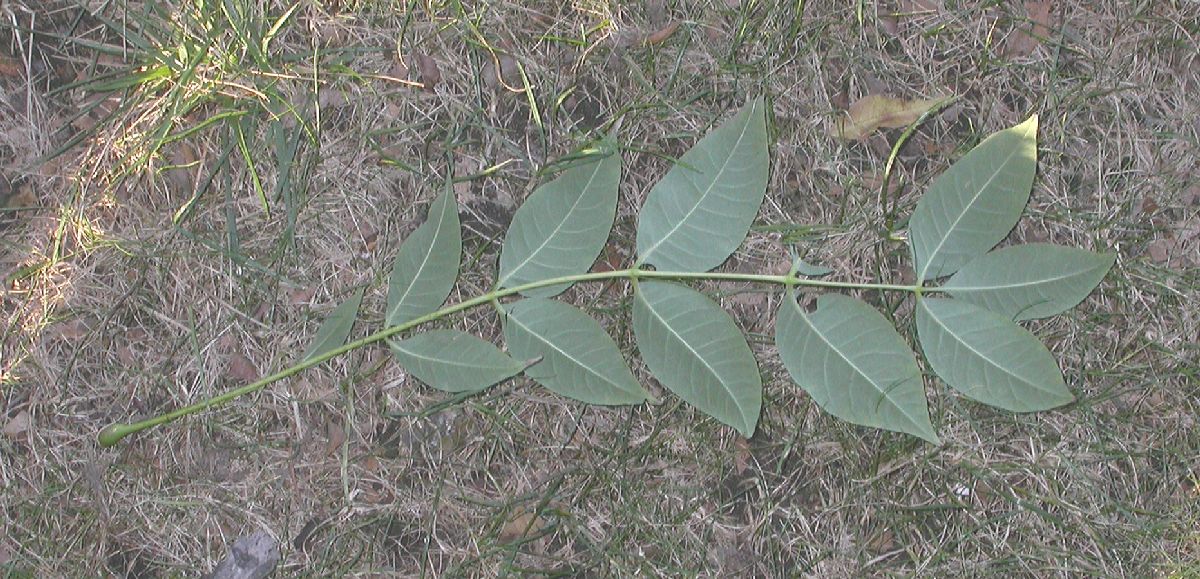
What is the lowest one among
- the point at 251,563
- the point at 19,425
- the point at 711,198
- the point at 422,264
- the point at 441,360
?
the point at 251,563

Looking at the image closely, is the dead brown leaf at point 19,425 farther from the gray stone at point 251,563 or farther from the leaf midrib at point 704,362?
the leaf midrib at point 704,362

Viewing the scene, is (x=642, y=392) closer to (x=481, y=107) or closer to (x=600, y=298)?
(x=600, y=298)

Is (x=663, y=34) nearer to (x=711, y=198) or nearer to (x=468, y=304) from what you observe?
(x=711, y=198)

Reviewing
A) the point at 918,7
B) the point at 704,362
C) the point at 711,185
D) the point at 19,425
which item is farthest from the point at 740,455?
the point at 19,425

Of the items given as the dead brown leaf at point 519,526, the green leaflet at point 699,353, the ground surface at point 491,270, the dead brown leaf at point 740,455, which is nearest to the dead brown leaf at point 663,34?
the ground surface at point 491,270

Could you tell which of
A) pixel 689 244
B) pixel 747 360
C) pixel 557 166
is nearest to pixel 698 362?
pixel 747 360

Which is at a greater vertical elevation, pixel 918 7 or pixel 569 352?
pixel 918 7

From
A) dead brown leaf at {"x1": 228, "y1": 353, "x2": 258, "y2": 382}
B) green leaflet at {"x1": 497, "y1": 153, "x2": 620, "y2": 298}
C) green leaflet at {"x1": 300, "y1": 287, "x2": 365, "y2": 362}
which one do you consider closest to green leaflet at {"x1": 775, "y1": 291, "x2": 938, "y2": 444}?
green leaflet at {"x1": 497, "y1": 153, "x2": 620, "y2": 298}
